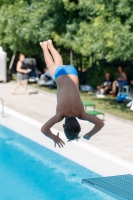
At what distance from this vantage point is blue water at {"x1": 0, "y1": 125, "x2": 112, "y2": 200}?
8719 millimetres

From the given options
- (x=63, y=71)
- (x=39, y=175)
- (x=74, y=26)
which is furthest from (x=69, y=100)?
(x=74, y=26)

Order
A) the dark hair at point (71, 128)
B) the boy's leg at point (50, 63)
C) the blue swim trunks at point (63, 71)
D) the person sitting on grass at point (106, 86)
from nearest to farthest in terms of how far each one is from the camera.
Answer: the dark hair at point (71, 128) → the blue swim trunks at point (63, 71) → the boy's leg at point (50, 63) → the person sitting on grass at point (106, 86)

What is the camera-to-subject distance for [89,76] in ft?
71.5

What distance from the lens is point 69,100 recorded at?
6.57 metres

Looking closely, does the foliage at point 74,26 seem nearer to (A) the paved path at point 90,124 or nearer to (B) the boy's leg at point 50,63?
(A) the paved path at point 90,124

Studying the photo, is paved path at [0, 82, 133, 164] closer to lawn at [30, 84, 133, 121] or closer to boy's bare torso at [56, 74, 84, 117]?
lawn at [30, 84, 133, 121]

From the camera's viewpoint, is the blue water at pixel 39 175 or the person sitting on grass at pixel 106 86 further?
the person sitting on grass at pixel 106 86

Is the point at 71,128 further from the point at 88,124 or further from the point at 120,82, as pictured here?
the point at 120,82

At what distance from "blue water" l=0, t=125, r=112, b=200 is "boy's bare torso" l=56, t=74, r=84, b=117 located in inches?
90.8

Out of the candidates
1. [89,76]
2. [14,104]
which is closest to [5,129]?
[14,104]

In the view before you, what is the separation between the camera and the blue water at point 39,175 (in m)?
8.72

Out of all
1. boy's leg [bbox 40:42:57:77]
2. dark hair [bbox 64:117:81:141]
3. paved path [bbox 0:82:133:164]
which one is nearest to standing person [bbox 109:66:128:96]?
paved path [bbox 0:82:133:164]

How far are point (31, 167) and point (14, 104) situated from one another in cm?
667

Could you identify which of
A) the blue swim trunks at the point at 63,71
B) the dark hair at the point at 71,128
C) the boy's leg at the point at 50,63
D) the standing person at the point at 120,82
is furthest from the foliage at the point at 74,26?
the dark hair at the point at 71,128
